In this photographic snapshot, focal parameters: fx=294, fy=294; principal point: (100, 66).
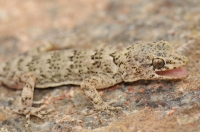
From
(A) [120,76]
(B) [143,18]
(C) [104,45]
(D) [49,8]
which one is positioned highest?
(D) [49,8]

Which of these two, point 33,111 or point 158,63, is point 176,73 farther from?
point 33,111

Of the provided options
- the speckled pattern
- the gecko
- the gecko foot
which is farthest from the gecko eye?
the gecko foot

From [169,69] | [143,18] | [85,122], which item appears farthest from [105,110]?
[143,18]

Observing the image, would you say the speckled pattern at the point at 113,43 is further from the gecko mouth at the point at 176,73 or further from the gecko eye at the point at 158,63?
the gecko eye at the point at 158,63

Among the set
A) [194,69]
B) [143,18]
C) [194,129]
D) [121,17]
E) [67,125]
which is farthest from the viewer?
[121,17]

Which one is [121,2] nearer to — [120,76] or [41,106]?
[120,76]

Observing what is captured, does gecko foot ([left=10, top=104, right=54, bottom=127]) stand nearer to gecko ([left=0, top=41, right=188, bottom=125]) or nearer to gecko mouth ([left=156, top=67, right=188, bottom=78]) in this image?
gecko ([left=0, top=41, right=188, bottom=125])
